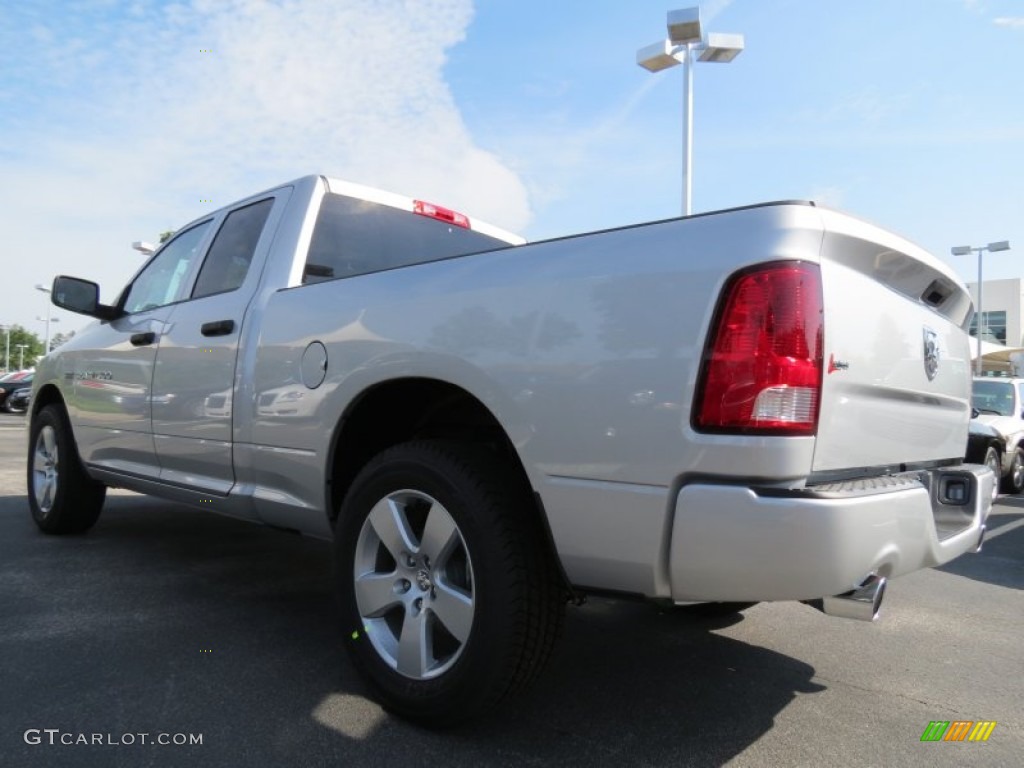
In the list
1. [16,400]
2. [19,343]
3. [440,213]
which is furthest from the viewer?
[19,343]

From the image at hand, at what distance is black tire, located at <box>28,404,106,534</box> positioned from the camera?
464 cm

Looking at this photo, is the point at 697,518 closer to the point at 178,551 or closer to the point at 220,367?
the point at 220,367

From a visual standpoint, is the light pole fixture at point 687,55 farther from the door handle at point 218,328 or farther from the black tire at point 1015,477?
the door handle at point 218,328

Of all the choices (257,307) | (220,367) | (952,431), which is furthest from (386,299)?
(952,431)

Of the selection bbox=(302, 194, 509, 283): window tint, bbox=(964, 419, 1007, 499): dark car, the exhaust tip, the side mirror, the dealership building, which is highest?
the dealership building

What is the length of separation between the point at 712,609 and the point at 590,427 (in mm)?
1854

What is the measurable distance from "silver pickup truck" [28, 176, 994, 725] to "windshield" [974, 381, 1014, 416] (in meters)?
8.49

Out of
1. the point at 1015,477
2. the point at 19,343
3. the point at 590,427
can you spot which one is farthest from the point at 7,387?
the point at 19,343

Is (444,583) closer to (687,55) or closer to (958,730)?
(958,730)

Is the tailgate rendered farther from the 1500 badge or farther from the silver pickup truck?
the 1500 badge

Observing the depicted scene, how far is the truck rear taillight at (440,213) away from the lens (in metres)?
3.97

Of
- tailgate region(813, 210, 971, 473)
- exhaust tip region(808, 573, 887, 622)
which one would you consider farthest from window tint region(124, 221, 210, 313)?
exhaust tip region(808, 573, 887, 622)

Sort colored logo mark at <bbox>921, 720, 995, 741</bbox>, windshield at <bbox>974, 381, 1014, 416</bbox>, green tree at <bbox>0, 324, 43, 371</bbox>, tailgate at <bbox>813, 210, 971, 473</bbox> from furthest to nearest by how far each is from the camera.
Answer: green tree at <bbox>0, 324, 43, 371</bbox>
windshield at <bbox>974, 381, 1014, 416</bbox>
colored logo mark at <bbox>921, 720, 995, 741</bbox>
tailgate at <bbox>813, 210, 971, 473</bbox>

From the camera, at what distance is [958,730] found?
2.44m
